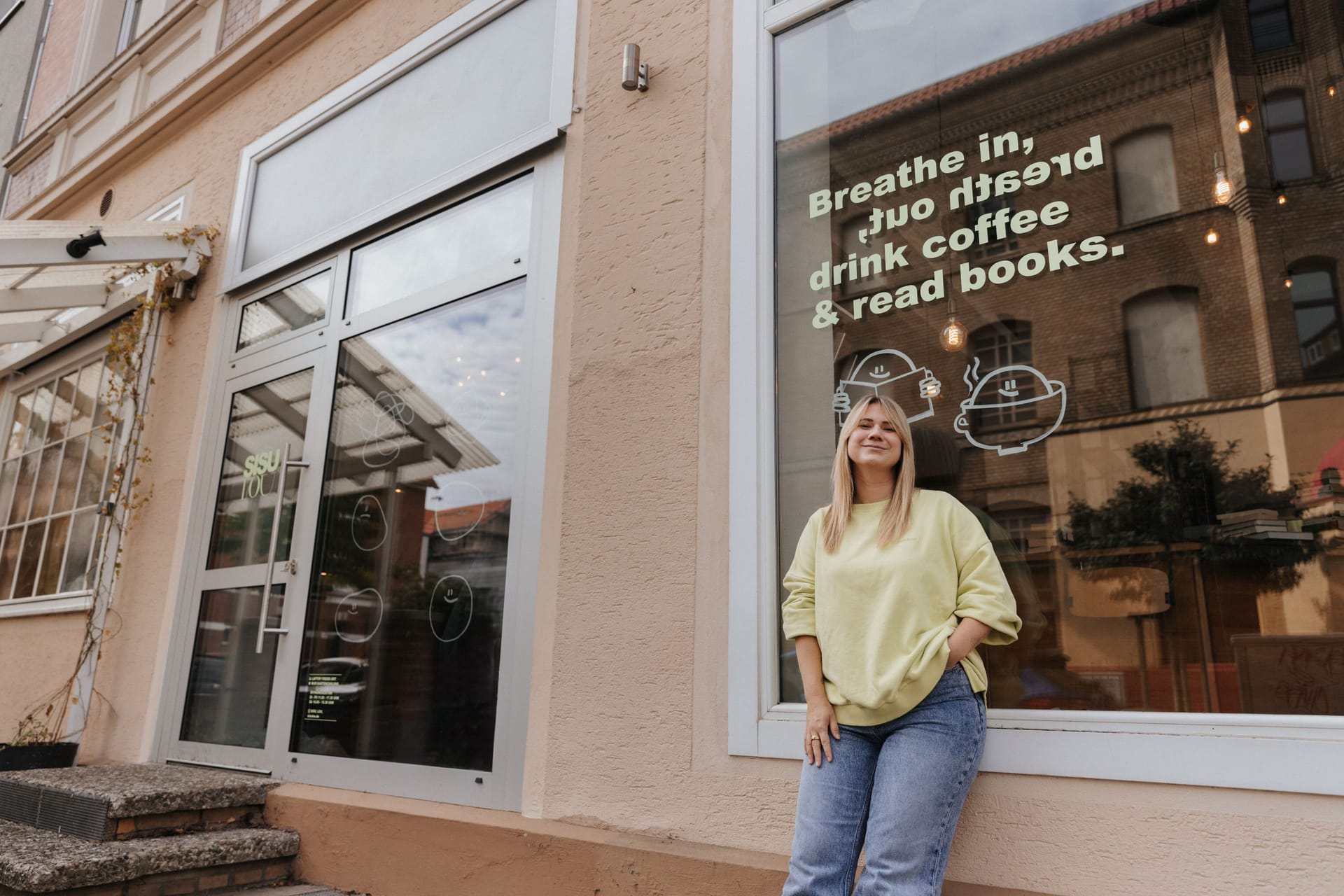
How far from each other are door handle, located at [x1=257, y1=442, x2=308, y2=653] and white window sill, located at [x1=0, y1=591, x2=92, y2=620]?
6.12ft

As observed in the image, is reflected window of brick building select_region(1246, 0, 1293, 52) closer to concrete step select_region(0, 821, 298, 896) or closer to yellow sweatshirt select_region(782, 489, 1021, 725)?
yellow sweatshirt select_region(782, 489, 1021, 725)

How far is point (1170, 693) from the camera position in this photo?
260 centimetres

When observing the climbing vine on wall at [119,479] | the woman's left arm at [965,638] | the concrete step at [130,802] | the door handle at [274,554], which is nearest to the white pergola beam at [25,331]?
the climbing vine on wall at [119,479]

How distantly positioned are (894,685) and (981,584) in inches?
13.9

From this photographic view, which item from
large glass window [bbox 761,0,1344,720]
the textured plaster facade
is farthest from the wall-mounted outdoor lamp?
large glass window [bbox 761,0,1344,720]

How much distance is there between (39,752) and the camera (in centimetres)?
539

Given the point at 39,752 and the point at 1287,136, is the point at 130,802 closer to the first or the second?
the point at 39,752

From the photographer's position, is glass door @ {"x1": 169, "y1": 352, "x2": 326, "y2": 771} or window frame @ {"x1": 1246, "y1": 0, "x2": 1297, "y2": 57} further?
glass door @ {"x1": 169, "y1": 352, "x2": 326, "y2": 771}

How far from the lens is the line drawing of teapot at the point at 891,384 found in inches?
126

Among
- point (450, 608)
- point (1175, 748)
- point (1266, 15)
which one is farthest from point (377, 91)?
point (1175, 748)

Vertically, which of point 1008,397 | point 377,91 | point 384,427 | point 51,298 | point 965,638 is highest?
point 377,91

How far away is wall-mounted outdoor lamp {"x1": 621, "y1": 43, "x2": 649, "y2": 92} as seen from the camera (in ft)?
13.5

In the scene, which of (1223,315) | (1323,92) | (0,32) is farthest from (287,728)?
(0,32)

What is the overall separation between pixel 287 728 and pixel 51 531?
148 inches
